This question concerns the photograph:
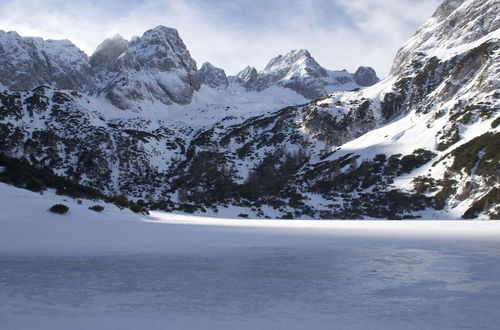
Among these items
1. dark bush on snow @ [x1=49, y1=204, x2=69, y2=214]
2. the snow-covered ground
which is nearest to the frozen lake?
the snow-covered ground

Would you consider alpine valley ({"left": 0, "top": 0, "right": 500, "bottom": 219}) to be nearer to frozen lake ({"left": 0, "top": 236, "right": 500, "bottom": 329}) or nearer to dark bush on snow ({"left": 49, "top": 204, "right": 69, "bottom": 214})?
dark bush on snow ({"left": 49, "top": 204, "right": 69, "bottom": 214})

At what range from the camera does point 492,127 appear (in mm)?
69750

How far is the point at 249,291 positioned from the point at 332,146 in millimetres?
125395

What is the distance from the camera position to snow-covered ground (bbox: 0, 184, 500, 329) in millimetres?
5328

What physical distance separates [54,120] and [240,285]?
142026 mm

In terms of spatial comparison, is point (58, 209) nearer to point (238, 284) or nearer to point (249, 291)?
point (238, 284)

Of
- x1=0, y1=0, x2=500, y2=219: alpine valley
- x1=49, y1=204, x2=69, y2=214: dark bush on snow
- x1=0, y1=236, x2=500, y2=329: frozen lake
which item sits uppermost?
x1=0, y1=0, x2=500, y2=219: alpine valley

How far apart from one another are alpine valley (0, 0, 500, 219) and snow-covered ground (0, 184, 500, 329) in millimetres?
20400

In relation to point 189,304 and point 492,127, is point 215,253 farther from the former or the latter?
point 492,127

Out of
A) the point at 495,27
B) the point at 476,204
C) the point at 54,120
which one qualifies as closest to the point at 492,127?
the point at 476,204

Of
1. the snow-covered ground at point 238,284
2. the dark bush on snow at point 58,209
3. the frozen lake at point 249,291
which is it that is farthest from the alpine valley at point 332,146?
the frozen lake at point 249,291

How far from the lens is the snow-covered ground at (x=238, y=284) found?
210 inches

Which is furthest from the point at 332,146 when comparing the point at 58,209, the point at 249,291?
the point at 249,291

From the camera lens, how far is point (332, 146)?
129 meters
